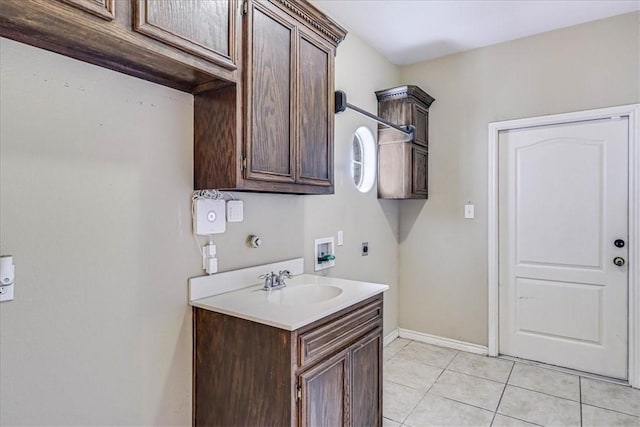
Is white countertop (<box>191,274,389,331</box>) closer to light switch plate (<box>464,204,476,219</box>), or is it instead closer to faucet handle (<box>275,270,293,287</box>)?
faucet handle (<box>275,270,293,287</box>)

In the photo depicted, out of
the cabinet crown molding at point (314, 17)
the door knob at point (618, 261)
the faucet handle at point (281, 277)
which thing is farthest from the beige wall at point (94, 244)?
the door knob at point (618, 261)

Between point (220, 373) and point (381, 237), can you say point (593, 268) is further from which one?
point (220, 373)

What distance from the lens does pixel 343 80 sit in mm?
2695

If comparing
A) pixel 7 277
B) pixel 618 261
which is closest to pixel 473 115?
pixel 618 261

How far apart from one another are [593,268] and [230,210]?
2.68m

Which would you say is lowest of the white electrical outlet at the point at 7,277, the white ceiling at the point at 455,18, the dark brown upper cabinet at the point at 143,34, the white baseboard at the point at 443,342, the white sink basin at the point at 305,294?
the white baseboard at the point at 443,342

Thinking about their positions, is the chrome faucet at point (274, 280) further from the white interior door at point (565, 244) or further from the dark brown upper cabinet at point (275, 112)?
the white interior door at point (565, 244)

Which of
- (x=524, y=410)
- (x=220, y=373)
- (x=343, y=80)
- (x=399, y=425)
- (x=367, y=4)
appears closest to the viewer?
(x=220, y=373)

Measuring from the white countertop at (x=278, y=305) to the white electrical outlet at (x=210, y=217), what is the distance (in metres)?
0.31

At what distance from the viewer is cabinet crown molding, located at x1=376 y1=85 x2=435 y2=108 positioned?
2977 millimetres

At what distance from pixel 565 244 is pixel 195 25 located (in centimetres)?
292

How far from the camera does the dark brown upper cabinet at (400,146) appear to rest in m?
3.02

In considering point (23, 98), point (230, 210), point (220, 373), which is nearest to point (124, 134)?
point (23, 98)

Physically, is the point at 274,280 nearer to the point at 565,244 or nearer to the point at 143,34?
the point at 143,34
